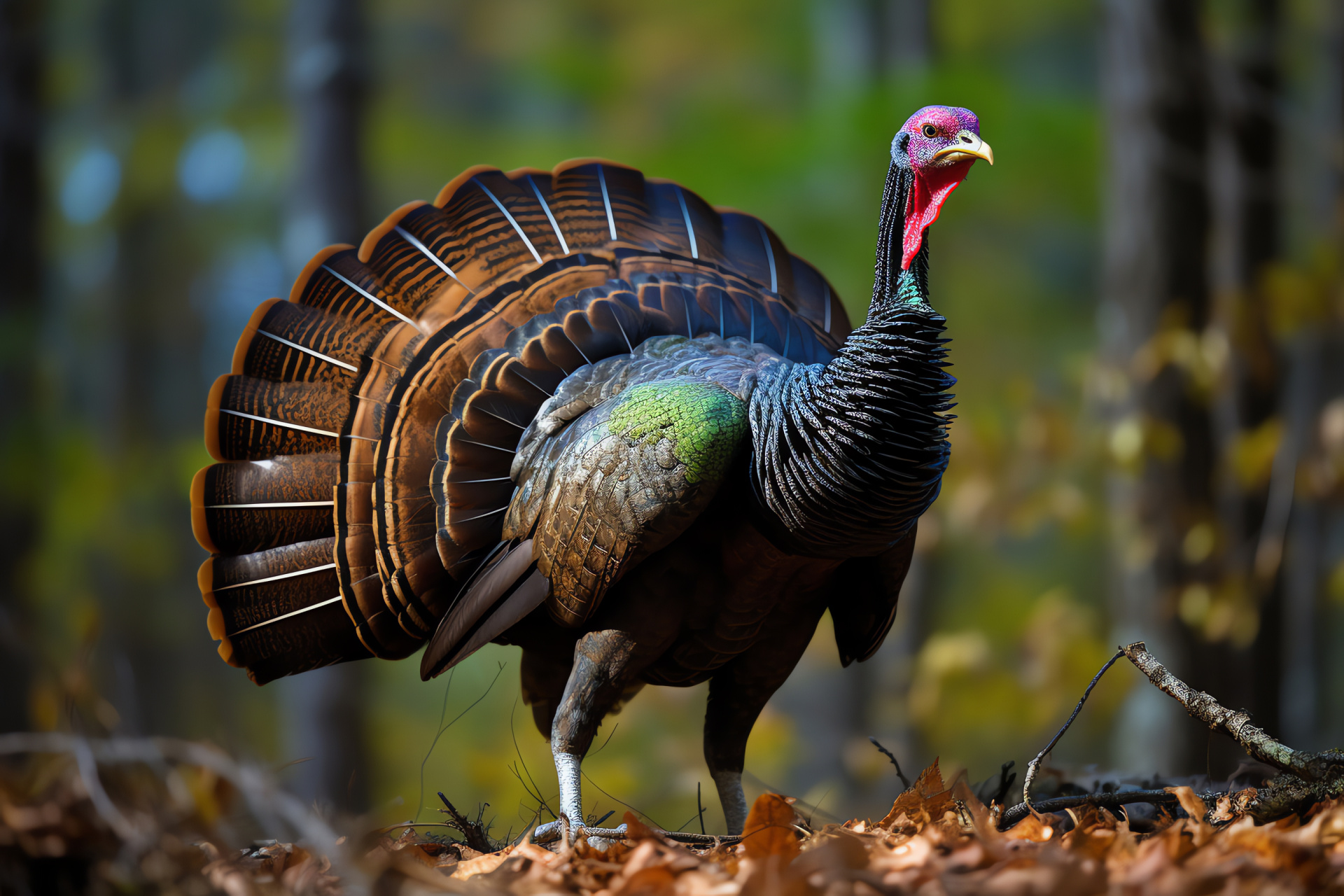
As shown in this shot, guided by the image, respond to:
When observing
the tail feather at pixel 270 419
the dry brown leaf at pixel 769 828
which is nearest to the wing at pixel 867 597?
the dry brown leaf at pixel 769 828

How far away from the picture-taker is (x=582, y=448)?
2.85 meters

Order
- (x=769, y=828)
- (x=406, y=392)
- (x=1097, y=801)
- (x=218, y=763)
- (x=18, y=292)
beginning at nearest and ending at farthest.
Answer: (x=218, y=763)
(x=769, y=828)
(x=1097, y=801)
(x=406, y=392)
(x=18, y=292)

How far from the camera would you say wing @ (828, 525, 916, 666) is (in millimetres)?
2980

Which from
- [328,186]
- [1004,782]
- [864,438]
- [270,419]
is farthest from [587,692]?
[328,186]

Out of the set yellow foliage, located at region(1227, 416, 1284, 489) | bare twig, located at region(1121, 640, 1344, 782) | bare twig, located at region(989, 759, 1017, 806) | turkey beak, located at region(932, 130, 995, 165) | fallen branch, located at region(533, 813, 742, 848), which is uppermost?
turkey beak, located at region(932, 130, 995, 165)

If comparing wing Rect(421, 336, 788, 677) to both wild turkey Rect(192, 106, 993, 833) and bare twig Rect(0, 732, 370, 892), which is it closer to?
wild turkey Rect(192, 106, 993, 833)

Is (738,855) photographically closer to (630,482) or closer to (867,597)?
(630,482)

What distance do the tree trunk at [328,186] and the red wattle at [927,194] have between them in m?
4.62

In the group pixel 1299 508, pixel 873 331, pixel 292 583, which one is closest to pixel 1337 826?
pixel 873 331

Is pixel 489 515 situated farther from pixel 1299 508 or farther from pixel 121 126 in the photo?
pixel 121 126

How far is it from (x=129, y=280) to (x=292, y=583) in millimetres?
17143

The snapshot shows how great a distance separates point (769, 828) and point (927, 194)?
1.78 metres

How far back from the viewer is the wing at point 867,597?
2.98m

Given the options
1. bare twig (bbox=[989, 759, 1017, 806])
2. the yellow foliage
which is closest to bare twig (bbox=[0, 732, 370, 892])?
bare twig (bbox=[989, 759, 1017, 806])
